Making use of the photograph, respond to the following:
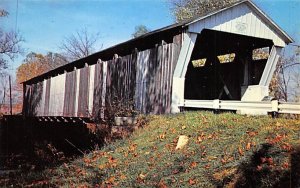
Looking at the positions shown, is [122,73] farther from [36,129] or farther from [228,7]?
[36,129]

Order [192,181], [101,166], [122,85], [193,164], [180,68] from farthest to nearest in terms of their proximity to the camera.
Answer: [122,85], [180,68], [101,166], [193,164], [192,181]

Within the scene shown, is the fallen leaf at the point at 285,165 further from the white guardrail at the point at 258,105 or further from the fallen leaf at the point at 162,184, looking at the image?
the white guardrail at the point at 258,105

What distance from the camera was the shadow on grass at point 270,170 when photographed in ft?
15.0

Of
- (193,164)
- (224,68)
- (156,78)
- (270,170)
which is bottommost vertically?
(193,164)

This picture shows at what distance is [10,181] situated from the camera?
29.6 ft

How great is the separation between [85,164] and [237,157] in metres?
4.62

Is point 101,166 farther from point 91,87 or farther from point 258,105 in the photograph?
point 91,87

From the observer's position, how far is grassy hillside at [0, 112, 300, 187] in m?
5.10

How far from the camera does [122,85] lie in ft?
46.0

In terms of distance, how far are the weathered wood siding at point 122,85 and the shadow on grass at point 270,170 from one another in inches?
239

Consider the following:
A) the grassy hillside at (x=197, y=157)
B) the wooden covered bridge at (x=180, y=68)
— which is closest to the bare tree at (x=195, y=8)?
→ the wooden covered bridge at (x=180, y=68)

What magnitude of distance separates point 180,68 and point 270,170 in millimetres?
6673

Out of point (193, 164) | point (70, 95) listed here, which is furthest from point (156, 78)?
point (70, 95)

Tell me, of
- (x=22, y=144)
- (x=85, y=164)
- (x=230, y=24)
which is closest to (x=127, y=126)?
(x=85, y=164)
